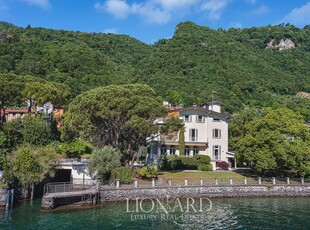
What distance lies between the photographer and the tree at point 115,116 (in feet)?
124

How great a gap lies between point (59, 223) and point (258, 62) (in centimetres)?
11198

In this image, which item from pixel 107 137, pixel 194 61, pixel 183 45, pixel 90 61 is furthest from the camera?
pixel 183 45

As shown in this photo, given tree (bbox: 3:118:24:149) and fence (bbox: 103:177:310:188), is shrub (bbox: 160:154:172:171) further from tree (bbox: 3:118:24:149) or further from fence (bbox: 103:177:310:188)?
tree (bbox: 3:118:24:149)

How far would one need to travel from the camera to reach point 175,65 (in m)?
106

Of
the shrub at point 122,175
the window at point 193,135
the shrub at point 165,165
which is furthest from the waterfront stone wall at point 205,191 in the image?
the window at point 193,135

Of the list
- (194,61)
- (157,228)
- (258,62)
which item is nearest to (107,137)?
(157,228)

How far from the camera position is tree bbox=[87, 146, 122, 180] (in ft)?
120

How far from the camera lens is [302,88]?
121 metres

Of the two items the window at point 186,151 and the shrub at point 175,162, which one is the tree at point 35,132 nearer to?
the shrub at point 175,162

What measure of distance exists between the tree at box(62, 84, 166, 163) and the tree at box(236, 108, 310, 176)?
12999 millimetres

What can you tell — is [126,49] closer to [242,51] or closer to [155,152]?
[242,51]

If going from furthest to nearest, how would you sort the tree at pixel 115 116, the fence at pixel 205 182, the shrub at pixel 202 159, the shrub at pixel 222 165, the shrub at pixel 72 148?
the shrub at pixel 222 165 < the shrub at pixel 202 159 < the shrub at pixel 72 148 < the tree at pixel 115 116 < the fence at pixel 205 182

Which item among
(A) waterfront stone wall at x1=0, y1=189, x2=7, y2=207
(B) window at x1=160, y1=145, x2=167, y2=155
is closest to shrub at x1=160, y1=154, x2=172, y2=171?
(B) window at x1=160, y1=145, x2=167, y2=155

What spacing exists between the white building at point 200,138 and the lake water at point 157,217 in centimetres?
1722
